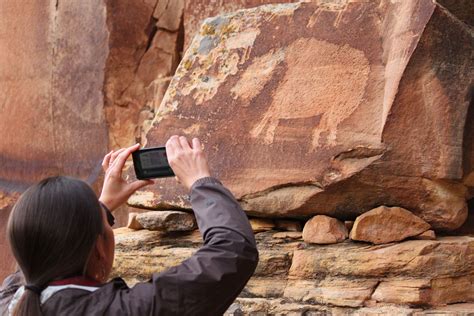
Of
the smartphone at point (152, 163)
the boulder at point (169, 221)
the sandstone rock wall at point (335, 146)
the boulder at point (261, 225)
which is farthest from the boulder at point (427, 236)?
the smartphone at point (152, 163)

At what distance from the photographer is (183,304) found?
144 centimetres

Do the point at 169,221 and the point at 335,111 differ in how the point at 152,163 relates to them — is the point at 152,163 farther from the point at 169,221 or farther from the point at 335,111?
the point at 169,221

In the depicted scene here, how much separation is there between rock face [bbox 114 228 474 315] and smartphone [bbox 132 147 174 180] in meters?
1.19

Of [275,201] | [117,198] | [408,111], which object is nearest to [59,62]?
[275,201]

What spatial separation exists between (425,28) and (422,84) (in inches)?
7.6

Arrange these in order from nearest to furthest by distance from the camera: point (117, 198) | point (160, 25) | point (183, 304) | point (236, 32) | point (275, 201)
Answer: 1. point (183, 304)
2. point (117, 198)
3. point (275, 201)
4. point (236, 32)
5. point (160, 25)

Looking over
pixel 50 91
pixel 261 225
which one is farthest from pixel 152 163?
pixel 50 91

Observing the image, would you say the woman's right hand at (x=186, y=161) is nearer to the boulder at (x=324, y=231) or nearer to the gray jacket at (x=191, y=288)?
the gray jacket at (x=191, y=288)

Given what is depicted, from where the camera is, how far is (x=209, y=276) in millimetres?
1438

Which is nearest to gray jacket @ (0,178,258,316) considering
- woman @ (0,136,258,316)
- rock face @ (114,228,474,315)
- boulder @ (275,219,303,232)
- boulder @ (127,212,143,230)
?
woman @ (0,136,258,316)

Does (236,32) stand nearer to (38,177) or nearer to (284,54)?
(284,54)

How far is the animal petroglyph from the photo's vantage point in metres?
3.03

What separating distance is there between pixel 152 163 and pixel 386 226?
4.25ft

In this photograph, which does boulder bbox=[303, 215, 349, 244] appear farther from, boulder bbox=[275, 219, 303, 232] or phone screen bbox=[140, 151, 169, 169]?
phone screen bbox=[140, 151, 169, 169]
